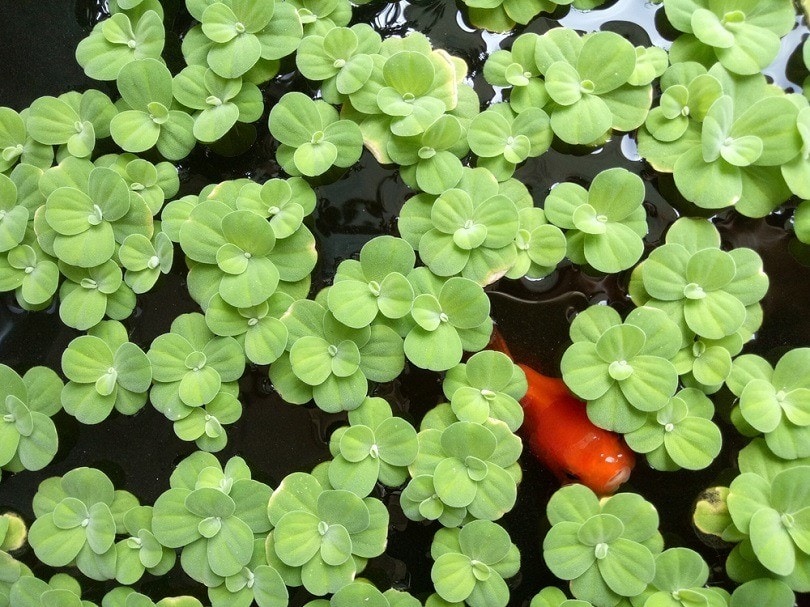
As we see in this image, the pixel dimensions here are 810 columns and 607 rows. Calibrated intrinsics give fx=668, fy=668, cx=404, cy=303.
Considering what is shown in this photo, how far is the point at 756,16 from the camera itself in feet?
3.75

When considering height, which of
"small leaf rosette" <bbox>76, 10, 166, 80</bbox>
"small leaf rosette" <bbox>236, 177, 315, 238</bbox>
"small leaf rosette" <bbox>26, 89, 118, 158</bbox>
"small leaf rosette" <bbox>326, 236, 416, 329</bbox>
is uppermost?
"small leaf rosette" <bbox>76, 10, 166, 80</bbox>

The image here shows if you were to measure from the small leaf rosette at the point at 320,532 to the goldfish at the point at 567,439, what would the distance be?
300 millimetres

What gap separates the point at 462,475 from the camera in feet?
3.53

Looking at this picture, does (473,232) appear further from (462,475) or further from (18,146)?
(18,146)

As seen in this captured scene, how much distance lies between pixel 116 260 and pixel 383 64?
23.0 inches

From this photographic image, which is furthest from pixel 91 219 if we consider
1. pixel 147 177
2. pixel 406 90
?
pixel 406 90

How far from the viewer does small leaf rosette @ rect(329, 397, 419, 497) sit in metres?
1.08

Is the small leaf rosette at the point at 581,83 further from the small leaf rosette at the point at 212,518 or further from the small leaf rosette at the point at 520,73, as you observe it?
the small leaf rosette at the point at 212,518

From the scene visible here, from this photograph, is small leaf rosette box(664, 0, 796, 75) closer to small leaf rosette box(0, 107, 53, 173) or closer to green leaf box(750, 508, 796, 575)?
green leaf box(750, 508, 796, 575)

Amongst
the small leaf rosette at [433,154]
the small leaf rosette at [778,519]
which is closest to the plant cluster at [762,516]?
the small leaf rosette at [778,519]

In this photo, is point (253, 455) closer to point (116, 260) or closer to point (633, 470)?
point (116, 260)

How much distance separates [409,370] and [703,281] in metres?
0.51

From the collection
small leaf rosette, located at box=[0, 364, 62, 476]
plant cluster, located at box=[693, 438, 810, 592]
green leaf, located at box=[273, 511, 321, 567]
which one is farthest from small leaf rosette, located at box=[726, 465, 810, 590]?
small leaf rosette, located at box=[0, 364, 62, 476]

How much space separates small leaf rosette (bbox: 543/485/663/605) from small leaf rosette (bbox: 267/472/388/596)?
0.28 metres
